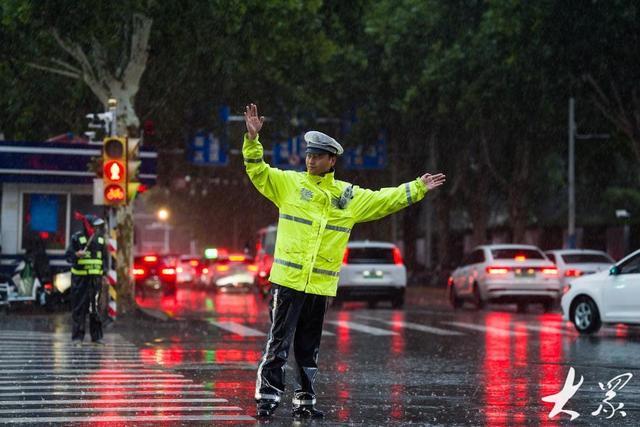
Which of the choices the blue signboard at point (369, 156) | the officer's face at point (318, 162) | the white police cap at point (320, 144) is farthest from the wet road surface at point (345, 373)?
the blue signboard at point (369, 156)

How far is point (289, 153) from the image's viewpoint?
44.9 metres

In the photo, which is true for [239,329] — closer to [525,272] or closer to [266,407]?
[525,272]

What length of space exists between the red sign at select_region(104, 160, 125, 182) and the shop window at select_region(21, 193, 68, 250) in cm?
888

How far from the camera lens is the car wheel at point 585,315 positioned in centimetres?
2214

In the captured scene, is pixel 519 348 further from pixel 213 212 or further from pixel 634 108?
pixel 213 212

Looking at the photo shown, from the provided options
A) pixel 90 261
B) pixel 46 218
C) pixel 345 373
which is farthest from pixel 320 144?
pixel 46 218

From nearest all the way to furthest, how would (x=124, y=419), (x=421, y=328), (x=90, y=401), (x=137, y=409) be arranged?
(x=124, y=419)
(x=137, y=409)
(x=90, y=401)
(x=421, y=328)

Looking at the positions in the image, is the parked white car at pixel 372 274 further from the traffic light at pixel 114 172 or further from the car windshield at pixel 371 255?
the traffic light at pixel 114 172

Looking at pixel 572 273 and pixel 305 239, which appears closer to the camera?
pixel 305 239

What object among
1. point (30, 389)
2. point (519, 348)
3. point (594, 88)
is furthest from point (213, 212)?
point (30, 389)

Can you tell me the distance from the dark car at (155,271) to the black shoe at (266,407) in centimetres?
3250

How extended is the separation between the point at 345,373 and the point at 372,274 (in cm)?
1884

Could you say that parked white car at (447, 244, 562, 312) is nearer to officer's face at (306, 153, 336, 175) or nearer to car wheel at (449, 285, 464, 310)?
car wheel at (449, 285, 464, 310)

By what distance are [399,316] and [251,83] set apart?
39.8 ft
